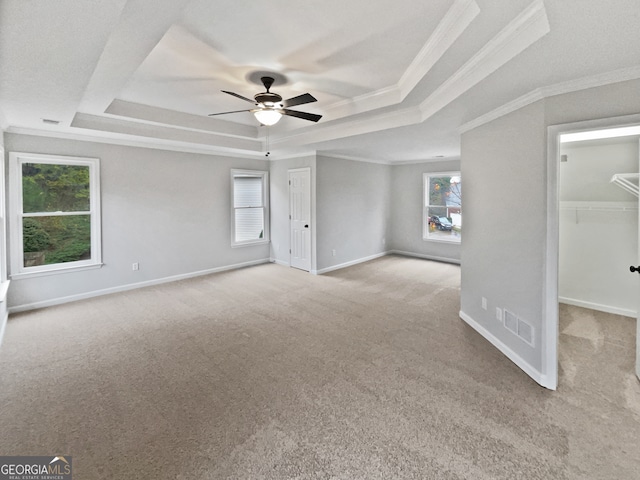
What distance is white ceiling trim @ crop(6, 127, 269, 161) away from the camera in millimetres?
4221

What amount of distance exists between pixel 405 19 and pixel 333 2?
1.74 ft

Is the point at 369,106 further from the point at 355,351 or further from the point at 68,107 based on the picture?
the point at 68,107

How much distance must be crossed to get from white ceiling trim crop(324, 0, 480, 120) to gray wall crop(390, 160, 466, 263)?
3.83 meters

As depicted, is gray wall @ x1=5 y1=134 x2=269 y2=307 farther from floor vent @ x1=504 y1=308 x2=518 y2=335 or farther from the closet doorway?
the closet doorway

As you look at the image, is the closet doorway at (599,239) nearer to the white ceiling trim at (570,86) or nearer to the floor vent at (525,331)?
the floor vent at (525,331)

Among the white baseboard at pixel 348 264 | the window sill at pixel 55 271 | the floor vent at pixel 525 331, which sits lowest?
the floor vent at pixel 525 331

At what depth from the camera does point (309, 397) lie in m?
2.41

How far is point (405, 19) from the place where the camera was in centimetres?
221

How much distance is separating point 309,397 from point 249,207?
499 cm

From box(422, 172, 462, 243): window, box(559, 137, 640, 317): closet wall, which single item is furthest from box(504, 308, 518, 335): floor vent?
box(422, 172, 462, 243): window

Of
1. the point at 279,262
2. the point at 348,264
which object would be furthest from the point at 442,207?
the point at 279,262

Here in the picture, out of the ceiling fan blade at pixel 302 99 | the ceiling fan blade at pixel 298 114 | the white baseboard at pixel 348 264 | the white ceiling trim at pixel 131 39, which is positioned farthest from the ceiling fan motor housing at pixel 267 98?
the white baseboard at pixel 348 264

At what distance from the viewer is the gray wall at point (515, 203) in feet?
7.72

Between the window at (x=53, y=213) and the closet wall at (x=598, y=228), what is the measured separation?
661 centimetres
